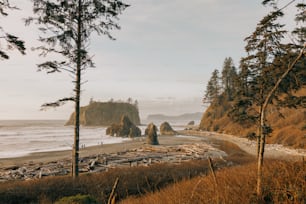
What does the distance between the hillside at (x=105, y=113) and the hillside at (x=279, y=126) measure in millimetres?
106501

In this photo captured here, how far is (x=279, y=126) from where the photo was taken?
147ft

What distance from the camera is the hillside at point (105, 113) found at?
558ft

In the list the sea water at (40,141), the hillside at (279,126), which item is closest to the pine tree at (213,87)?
the hillside at (279,126)

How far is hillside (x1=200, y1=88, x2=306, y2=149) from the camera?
3622 cm

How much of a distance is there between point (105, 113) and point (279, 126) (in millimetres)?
145388

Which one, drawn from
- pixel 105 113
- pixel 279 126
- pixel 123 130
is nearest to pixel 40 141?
pixel 123 130

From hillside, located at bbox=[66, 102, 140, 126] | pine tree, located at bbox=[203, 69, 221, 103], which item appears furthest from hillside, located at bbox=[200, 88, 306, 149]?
hillside, located at bbox=[66, 102, 140, 126]

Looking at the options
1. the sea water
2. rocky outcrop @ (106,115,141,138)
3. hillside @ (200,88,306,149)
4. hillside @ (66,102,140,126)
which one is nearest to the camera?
the sea water

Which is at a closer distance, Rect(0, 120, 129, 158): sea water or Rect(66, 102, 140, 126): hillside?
Rect(0, 120, 129, 158): sea water

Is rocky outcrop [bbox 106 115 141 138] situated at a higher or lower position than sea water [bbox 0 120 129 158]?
higher

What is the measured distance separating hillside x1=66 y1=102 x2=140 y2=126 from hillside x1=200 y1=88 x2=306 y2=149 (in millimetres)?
106501

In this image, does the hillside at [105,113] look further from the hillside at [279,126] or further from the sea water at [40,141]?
the hillside at [279,126]

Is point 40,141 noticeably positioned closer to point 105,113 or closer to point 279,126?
point 279,126

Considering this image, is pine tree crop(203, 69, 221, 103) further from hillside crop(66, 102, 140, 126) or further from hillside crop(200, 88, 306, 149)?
hillside crop(66, 102, 140, 126)
